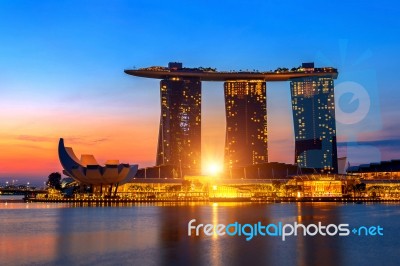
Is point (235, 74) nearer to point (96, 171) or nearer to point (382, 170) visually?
point (382, 170)

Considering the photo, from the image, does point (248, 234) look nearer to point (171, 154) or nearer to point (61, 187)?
point (61, 187)

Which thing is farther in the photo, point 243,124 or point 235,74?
point 243,124

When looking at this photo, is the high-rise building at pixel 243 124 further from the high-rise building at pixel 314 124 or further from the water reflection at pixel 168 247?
the water reflection at pixel 168 247

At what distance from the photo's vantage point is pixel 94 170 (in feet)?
315

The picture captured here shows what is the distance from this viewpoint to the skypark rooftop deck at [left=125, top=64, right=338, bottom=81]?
150 m

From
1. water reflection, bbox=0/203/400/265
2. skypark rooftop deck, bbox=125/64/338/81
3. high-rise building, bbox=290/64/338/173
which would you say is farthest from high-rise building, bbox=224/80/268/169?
water reflection, bbox=0/203/400/265

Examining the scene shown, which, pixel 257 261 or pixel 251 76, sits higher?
pixel 251 76

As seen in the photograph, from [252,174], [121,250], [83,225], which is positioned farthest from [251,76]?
[121,250]

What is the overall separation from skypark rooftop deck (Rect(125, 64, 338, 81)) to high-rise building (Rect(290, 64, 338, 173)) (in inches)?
98.1

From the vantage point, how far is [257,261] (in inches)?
1140

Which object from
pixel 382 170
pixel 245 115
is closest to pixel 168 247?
pixel 382 170

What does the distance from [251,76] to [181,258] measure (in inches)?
5312

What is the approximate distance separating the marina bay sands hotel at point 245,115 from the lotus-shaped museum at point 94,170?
4941 centimetres

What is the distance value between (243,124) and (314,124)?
20.4 metres
